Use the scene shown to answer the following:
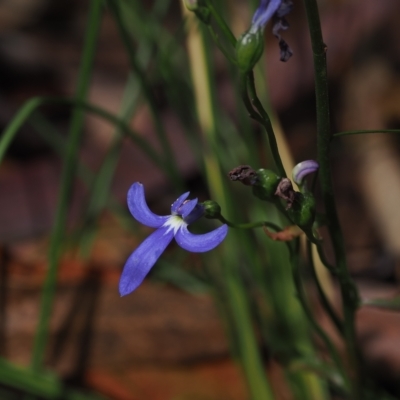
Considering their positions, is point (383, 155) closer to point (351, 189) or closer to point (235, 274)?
point (351, 189)

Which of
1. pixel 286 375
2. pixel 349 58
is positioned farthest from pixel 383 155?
pixel 286 375

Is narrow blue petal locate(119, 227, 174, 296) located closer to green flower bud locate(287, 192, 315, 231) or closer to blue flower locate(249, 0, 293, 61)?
green flower bud locate(287, 192, 315, 231)

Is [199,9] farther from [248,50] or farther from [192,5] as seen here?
[248,50]

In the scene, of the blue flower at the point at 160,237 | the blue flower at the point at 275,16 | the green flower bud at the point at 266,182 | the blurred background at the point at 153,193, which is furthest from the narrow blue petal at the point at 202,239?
the blurred background at the point at 153,193

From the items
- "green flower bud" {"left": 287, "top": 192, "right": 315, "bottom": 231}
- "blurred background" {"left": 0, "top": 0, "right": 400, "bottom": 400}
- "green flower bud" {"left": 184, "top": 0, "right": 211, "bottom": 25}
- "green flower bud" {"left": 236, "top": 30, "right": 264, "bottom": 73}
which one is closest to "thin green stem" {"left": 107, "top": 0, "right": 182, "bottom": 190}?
"blurred background" {"left": 0, "top": 0, "right": 400, "bottom": 400}

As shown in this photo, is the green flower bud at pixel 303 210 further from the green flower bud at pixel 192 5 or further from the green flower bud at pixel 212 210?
the green flower bud at pixel 192 5

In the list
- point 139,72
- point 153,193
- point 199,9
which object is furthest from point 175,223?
point 153,193
